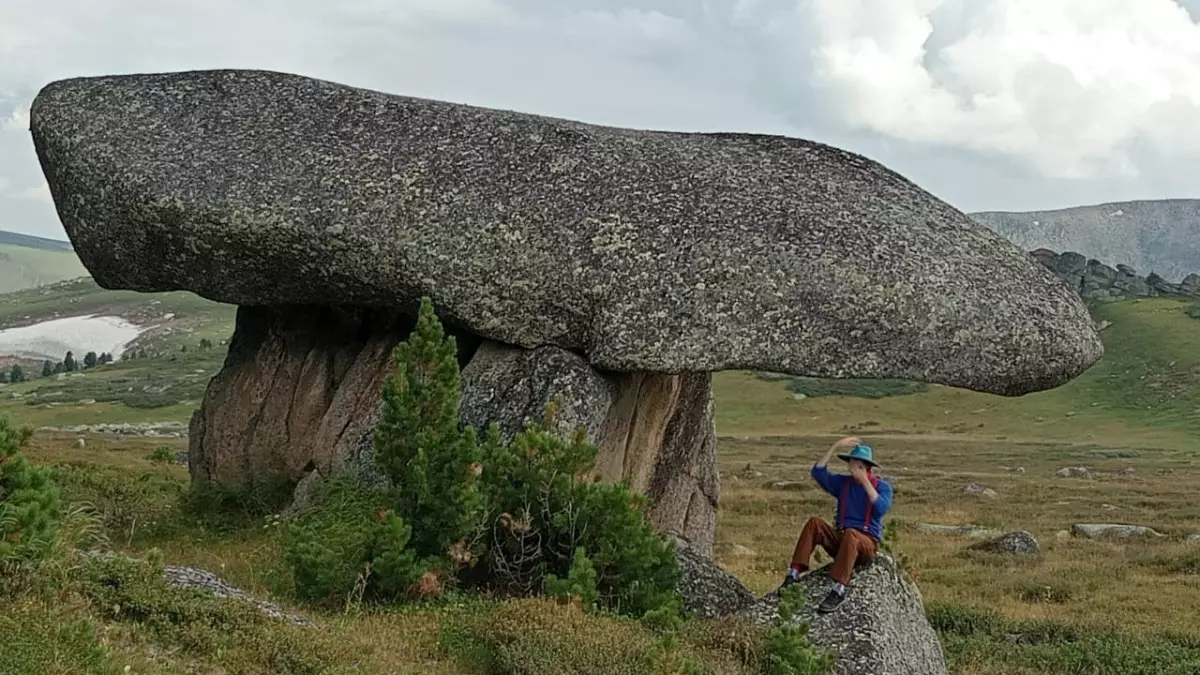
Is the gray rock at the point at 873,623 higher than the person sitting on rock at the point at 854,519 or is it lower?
lower

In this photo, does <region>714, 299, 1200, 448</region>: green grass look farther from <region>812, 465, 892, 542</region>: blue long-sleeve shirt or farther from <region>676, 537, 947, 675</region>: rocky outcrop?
<region>812, 465, 892, 542</region>: blue long-sleeve shirt

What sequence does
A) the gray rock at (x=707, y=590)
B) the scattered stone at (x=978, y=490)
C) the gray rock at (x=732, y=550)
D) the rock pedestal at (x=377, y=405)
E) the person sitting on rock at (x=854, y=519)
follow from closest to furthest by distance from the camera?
the person sitting on rock at (x=854, y=519)
the gray rock at (x=707, y=590)
the rock pedestal at (x=377, y=405)
the gray rock at (x=732, y=550)
the scattered stone at (x=978, y=490)

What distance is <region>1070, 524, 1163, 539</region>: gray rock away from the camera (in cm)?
3084

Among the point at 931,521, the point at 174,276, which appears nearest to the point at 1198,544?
the point at 931,521

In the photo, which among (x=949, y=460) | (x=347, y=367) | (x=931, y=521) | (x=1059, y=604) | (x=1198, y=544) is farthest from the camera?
(x=949, y=460)

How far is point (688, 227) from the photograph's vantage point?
15922 millimetres

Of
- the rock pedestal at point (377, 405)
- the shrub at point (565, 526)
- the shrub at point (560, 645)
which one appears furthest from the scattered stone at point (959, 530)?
the shrub at point (560, 645)

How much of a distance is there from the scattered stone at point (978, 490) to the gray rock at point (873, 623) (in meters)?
34.3

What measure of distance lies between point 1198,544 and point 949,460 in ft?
142

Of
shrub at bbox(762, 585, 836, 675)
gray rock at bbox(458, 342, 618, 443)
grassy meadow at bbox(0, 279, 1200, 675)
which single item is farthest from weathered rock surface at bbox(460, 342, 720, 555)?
shrub at bbox(762, 585, 836, 675)

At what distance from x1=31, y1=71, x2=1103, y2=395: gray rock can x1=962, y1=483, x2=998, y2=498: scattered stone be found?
30593 millimetres

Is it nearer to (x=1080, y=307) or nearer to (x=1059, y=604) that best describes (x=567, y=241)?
(x=1080, y=307)

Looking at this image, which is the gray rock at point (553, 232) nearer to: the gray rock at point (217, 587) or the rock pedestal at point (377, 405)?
the rock pedestal at point (377, 405)

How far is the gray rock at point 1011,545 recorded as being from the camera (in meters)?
27.1
